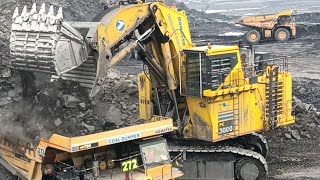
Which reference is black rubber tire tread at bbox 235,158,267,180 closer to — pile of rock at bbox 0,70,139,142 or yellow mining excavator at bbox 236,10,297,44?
pile of rock at bbox 0,70,139,142

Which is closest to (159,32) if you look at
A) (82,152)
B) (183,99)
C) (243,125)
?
(183,99)

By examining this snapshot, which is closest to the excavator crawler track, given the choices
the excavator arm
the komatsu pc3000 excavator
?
the komatsu pc3000 excavator

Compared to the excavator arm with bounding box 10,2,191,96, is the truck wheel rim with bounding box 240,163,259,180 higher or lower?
lower

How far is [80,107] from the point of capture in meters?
15.2

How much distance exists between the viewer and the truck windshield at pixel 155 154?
962cm

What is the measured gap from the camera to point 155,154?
384 inches

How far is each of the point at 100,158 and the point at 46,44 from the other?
2114 millimetres

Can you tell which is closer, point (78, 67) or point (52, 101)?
point (78, 67)

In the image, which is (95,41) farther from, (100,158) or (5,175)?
(5,175)

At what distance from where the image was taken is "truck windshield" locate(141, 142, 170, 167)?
962 cm

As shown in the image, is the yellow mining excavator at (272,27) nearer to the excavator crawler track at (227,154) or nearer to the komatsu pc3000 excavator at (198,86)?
the komatsu pc3000 excavator at (198,86)

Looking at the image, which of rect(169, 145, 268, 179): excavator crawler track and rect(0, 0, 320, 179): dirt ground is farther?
rect(0, 0, 320, 179): dirt ground

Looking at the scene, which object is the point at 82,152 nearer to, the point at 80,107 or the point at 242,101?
the point at 242,101

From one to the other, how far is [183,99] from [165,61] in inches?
39.6
